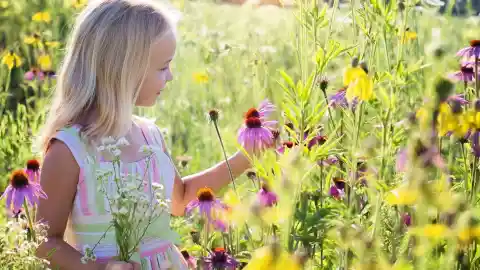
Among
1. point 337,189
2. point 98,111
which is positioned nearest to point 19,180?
point 98,111

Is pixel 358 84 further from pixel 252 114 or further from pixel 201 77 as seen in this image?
pixel 201 77

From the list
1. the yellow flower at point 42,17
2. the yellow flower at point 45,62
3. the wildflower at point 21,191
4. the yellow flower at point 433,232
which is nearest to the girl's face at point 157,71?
the wildflower at point 21,191

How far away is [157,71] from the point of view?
1886mm

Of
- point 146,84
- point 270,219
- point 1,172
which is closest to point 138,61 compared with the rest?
point 146,84

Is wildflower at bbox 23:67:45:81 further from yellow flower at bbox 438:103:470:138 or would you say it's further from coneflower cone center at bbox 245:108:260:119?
yellow flower at bbox 438:103:470:138

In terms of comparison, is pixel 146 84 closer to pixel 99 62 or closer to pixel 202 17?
pixel 99 62

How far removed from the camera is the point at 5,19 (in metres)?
4.68

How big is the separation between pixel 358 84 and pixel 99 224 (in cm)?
82

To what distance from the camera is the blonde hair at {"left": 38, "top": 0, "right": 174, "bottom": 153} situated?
1.83 metres

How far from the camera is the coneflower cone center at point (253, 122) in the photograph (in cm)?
178

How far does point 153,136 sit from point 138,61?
27 centimetres

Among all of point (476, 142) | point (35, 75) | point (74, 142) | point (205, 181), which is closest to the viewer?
point (476, 142)

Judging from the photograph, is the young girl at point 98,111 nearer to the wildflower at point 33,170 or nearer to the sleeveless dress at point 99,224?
the sleeveless dress at point 99,224

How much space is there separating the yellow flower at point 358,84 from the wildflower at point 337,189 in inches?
21.9
